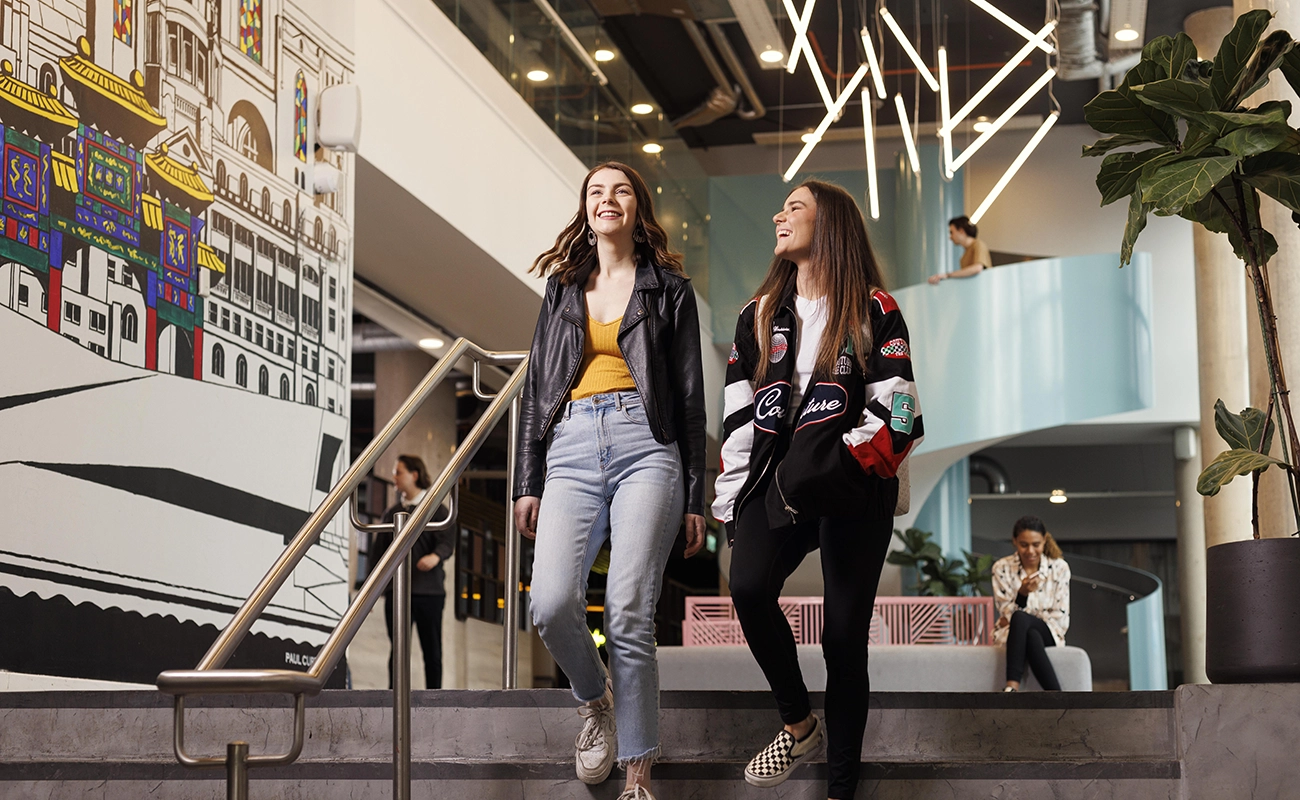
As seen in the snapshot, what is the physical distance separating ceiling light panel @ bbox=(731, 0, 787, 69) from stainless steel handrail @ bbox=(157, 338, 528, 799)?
6.31 metres

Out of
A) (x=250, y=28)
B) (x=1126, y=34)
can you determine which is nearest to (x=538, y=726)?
(x=250, y=28)

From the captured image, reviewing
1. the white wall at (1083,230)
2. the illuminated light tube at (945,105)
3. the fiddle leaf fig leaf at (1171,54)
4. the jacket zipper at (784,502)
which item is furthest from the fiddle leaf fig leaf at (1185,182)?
the white wall at (1083,230)

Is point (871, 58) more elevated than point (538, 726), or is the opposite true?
point (871, 58)

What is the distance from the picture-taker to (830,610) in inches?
117

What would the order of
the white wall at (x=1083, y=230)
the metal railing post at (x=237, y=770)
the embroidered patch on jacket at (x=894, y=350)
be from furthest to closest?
1. the white wall at (x=1083, y=230)
2. the embroidered patch on jacket at (x=894, y=350)
3. the metal railing post at (x=237, y=770)

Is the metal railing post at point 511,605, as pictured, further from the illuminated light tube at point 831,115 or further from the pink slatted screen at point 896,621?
the pink slatted screen at point 896,621

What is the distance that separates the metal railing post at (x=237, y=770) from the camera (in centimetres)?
216

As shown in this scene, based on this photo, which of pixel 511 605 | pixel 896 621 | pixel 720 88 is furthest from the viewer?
pixel 720 88

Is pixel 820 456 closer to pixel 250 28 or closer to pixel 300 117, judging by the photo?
pixel 250 28

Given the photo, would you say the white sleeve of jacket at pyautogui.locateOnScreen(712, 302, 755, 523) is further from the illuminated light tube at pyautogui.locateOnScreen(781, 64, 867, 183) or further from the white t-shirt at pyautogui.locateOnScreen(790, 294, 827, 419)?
the illuminated light tube at pyautogui.locateOnScreen(781, 64, 867, 183)

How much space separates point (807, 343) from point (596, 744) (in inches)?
39.5

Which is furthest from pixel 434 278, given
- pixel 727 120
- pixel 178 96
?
pixel 727 120

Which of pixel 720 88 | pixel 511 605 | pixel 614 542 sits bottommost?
pixel 511 605

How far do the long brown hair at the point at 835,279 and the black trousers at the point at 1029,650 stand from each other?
4576 mm
